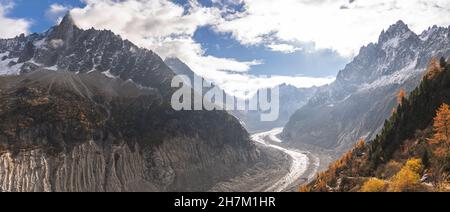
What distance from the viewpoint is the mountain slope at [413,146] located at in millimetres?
101438

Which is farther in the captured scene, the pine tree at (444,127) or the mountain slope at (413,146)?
the pine tree at (444,127)

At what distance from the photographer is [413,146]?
134 metres

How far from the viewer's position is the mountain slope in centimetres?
10144

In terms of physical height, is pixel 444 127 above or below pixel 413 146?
above

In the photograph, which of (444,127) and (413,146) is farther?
(413,146)

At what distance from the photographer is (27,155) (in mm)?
197125

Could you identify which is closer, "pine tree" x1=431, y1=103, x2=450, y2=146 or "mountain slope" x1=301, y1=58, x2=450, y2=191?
"mountain slope" x1=301, y1=58, x2=450, y2=191

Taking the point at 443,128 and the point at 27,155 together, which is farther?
the point at 27,155
